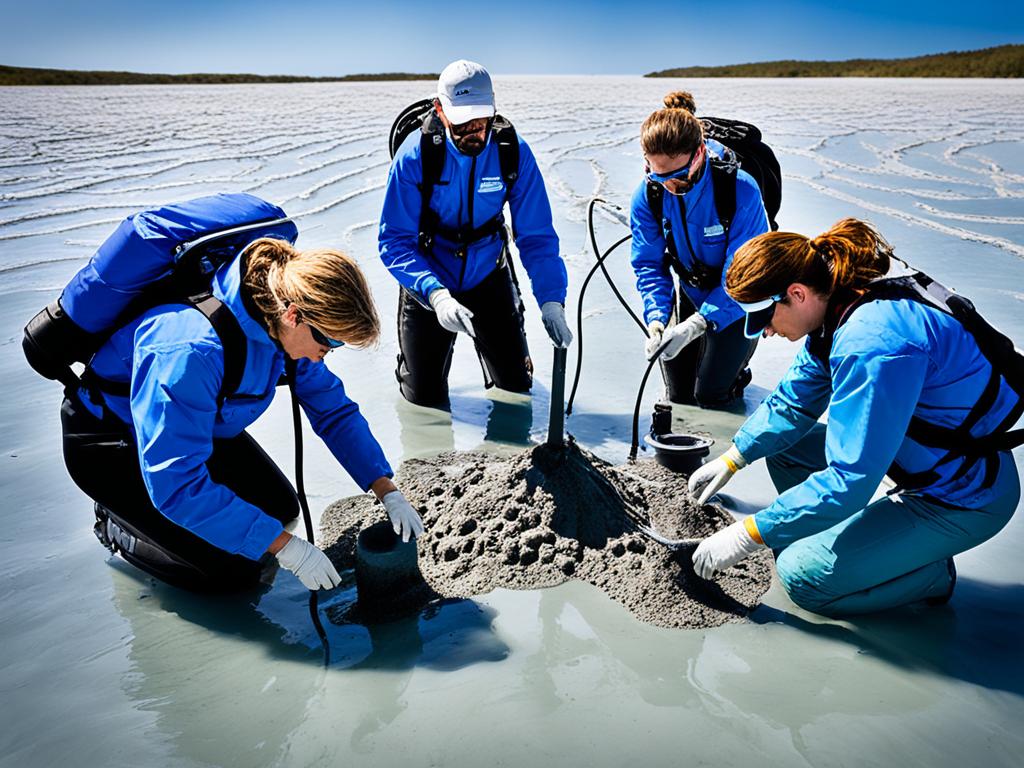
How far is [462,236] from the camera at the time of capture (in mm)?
4328

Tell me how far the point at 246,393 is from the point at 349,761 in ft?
3.96

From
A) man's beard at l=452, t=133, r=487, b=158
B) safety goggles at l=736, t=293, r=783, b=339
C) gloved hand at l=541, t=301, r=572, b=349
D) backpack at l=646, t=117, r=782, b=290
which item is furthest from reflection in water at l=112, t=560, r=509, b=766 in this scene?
backpack at l=646, t=117, r=782, b=290

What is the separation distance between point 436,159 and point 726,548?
2522mm

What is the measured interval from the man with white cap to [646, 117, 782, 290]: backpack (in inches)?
24.9

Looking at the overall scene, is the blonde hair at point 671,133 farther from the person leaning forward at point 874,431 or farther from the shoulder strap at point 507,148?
the person leaning forward at point 874,431

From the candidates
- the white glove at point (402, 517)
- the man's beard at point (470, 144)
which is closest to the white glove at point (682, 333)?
the man's beard at point (470, 144)

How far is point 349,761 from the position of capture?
2.13 metres

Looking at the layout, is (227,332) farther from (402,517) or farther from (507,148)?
(507,148)

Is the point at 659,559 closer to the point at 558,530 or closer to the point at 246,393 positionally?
the point at 558,530

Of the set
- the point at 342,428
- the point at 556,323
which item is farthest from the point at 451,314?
the point at 342,428

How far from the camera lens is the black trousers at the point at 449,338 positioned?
4.54 metres

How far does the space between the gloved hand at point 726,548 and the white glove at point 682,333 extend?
1.42 m

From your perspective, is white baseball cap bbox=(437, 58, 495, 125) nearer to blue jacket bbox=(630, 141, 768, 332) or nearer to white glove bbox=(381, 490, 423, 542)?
blue jacket bbox=(630, 141, 768, 332)

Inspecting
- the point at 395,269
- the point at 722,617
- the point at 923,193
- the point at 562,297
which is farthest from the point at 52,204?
the point at 923,193
